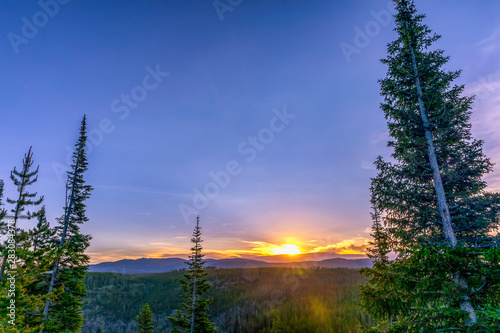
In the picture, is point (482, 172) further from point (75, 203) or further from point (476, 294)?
point (75, 203)

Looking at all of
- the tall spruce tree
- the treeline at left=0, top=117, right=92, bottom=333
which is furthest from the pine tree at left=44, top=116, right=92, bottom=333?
the tall spruce tree

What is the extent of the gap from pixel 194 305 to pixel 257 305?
5529 inches

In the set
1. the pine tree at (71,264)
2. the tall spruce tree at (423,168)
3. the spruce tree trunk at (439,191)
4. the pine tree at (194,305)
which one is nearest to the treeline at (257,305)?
the pine tree at (194,305)

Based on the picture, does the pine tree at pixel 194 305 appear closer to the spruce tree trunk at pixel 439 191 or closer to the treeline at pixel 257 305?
the spruce tree trunk at pixel 439 191

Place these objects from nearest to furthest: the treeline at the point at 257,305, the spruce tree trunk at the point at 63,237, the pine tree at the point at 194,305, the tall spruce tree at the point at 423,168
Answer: the tall spruce tree at the point at 423,168 < the spruce tree trunk at the point at 63,237 < the pine tree at the point at 194,305 < the treeline at the point at 257,305

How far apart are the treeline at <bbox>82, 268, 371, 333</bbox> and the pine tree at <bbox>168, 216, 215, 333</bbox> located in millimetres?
60379

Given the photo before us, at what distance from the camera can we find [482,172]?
10.9m

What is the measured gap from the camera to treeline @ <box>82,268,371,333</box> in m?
89.8

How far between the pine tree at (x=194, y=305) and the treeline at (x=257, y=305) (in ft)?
198

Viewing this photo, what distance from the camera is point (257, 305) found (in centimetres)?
14212

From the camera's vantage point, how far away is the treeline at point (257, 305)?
295 feet

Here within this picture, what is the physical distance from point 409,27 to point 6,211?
28666mm

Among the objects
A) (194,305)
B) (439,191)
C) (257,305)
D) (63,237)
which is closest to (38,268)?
(63,237)

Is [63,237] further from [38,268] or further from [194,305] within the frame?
[194,305]
